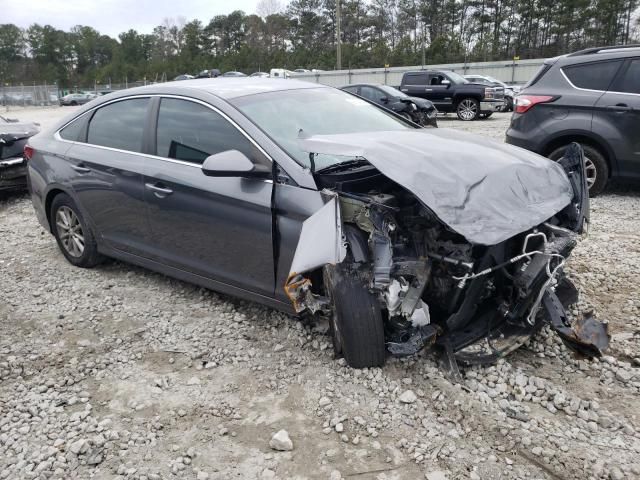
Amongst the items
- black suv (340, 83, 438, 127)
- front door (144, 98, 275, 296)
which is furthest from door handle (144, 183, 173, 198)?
black suv (340, 83, 438, 127)

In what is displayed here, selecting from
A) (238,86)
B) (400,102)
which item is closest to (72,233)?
(238,86)

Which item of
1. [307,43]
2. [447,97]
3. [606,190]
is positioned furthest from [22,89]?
[606,190]

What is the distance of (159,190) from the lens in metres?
3.66

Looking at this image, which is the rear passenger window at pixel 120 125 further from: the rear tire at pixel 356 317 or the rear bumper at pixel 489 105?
the rear bumper at pixel 489 105

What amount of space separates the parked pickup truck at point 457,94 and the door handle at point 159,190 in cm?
1673

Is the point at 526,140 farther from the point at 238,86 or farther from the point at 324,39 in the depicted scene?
the point at 324,39

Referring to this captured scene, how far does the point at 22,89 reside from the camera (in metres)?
50.9

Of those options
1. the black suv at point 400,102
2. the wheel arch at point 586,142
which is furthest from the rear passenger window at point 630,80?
the black suv at point 400,102

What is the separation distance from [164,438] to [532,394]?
73.3 inches

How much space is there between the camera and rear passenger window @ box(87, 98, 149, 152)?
3943 millimetres

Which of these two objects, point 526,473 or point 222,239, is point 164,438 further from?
point 526,473

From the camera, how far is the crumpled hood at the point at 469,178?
97.6 inches

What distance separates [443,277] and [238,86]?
2065 millimetres

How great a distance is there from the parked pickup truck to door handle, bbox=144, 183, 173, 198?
16731mm
